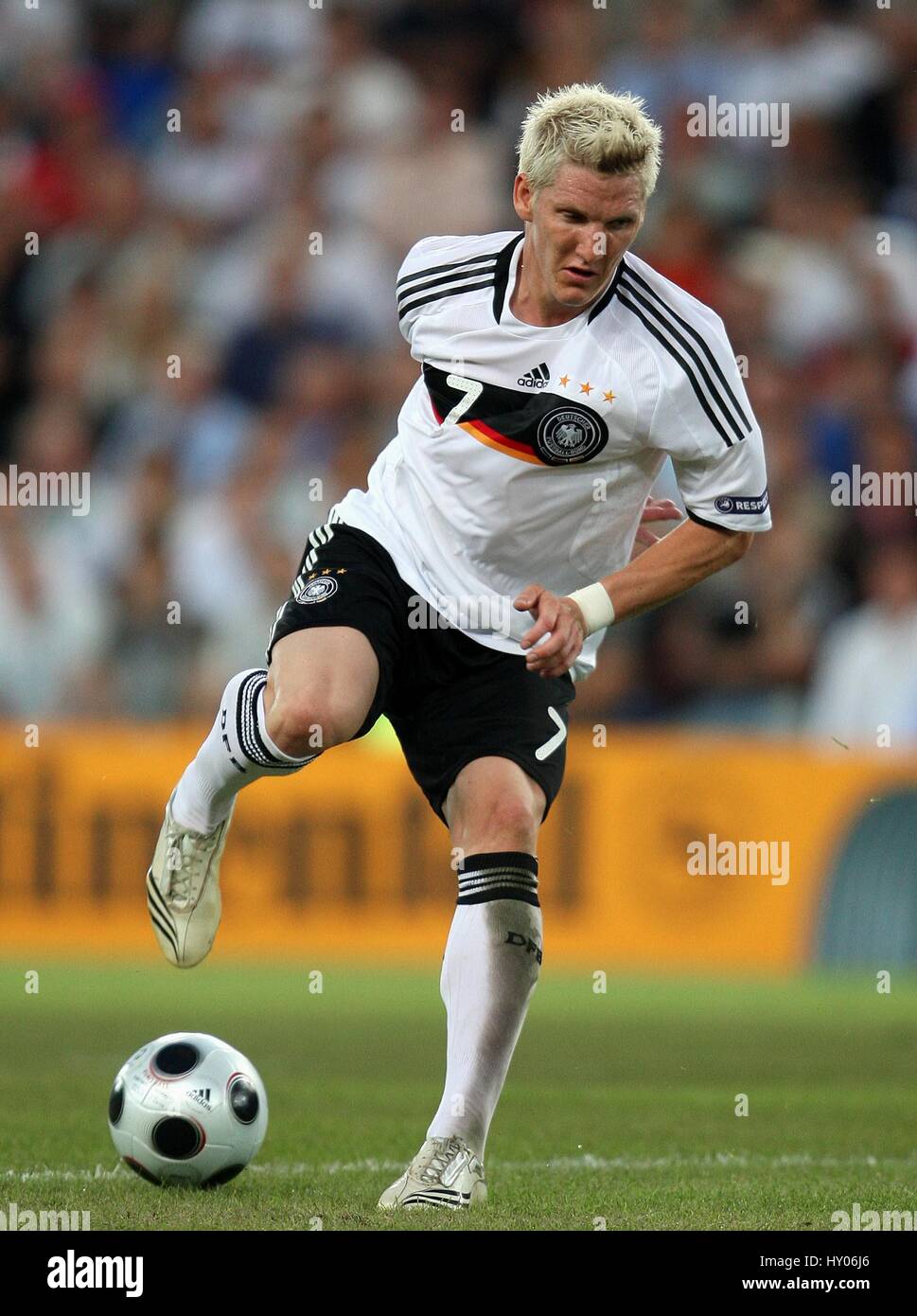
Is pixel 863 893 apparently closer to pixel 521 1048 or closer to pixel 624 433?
pixel 521 1048

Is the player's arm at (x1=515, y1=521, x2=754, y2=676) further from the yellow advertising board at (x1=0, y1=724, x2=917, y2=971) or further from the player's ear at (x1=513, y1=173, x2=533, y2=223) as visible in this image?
the yellow advertising board at (x1=0, y1=724, x2=917, y2=971)

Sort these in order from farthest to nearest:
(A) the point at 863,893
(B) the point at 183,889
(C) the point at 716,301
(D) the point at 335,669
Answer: (C) the point at 716,301 → (A) the point at 863,893 → (B) the point at 183,889 → (D) the point at 335,669

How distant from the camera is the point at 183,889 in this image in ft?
19.3

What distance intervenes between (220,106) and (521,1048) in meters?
9.28

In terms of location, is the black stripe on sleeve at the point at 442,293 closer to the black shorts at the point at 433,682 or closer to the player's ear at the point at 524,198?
the player's ear at the point at 524,198

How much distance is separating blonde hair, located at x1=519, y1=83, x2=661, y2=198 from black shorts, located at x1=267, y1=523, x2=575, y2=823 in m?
1.15

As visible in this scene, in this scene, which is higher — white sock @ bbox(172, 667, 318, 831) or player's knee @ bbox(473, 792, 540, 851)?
white sock @ bbox(172, 667, 318, 831)

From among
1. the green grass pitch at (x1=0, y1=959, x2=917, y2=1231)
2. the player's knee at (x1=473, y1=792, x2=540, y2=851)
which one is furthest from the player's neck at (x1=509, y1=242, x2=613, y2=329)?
the green grass pitch at (x1=0, y1=959, x2=917, y2=1231)

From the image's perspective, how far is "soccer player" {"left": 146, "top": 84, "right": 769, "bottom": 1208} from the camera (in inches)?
197

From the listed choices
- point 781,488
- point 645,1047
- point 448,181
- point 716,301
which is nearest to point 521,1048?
point 645,1047

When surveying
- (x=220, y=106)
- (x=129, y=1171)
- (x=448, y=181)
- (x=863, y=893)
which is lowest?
(x=129, y=1171)

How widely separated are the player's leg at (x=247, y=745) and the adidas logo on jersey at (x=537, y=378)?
798mm

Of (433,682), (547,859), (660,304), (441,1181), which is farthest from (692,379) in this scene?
(547,859)

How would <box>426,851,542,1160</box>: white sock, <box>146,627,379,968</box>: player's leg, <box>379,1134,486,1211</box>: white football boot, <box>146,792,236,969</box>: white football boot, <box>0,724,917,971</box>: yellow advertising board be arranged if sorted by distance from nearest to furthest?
<box>379,1134,486,1211</box>: white football boot → <box>426,851,542,1160</box>: white sock → <box>146,627,379,968</box>: player's leg → <box>146,792,236,969</box>: white football boot → <box>0,724,917,971</box>: yellow advertising board
